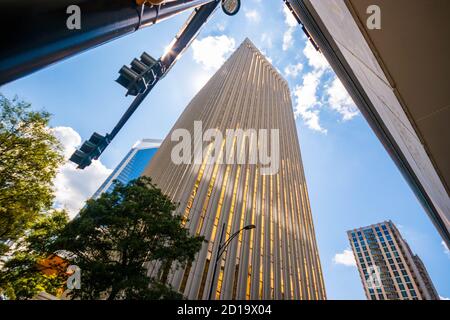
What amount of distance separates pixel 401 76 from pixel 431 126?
85cm

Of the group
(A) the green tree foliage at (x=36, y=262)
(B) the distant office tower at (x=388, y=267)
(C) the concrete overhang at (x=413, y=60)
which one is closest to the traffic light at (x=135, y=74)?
(C) the concrete overhang at (x=413, y=60)

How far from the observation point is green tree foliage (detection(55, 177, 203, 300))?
10391 mm

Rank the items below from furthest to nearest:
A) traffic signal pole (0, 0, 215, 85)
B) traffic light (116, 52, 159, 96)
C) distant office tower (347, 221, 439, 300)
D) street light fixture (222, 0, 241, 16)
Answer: distant office tower (347, 221, 439, 300) → street light fixture (222, 0, 241, 16) → traffic light (116, 52, 159, 96) → traffic signal pole (0, 0, 215, 85)

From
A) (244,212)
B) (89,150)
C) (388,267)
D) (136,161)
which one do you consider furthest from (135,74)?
(136,161)

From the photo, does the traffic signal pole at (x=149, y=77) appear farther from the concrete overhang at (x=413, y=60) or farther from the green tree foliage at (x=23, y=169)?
the green tree foliage at (x=23, y=169)

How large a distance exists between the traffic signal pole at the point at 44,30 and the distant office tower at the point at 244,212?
12.3 meters

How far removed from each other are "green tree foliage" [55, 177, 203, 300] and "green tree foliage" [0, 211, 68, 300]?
1.13m

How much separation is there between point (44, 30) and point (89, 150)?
426 centimetres

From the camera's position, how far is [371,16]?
2.12 meters

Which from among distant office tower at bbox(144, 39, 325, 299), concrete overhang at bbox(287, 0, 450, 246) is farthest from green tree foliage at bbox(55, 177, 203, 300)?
concrete overhang at bbox(287, 0, 450, 246)

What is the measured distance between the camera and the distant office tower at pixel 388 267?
90.9 metres

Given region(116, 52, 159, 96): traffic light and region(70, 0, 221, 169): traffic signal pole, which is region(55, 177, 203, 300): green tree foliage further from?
region(116, 52, 159, 96): traffic light

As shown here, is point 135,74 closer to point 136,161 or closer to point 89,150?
point 89,150

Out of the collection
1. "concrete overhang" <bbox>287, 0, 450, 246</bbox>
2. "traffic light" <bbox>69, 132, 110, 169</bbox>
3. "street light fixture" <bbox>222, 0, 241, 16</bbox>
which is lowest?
"concrete overhang" <bbox>287, 0, 450, 246</bbox>
